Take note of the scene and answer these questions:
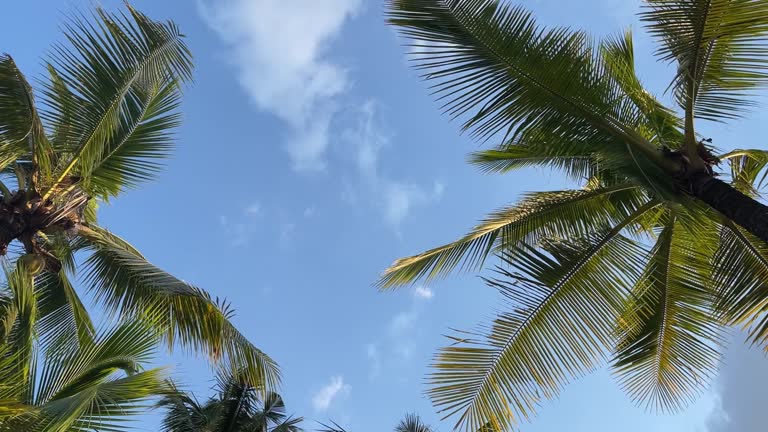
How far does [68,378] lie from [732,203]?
258 inches

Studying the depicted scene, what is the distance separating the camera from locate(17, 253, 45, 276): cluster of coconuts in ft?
20.3

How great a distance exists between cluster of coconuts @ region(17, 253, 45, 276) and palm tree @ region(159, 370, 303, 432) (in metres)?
6.28

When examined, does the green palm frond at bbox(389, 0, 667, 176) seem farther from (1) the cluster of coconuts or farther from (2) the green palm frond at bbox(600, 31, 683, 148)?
(1) the cluster of coconuts

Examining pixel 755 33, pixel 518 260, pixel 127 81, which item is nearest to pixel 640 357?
pixel 518 260

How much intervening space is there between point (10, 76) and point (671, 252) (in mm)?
7995

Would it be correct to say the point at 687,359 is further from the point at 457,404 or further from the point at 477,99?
the point at 477,99

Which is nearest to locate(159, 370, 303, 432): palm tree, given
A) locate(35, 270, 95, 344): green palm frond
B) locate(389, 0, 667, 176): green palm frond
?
locate(35, 270, 95, 344): green palm frond

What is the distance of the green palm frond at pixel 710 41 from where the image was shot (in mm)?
5223

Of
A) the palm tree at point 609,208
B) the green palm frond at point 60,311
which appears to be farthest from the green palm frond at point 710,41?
the green palm frond at point 60,311

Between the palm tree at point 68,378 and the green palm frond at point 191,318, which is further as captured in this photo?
the green palm frond at point 191,318

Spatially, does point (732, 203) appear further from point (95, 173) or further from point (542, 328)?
point (95, 173)

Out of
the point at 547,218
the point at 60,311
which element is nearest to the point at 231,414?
the point at 60,311

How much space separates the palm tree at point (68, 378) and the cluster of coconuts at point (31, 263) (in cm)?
7

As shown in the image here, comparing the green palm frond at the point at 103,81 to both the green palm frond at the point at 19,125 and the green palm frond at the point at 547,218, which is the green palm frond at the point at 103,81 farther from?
the green palm frond at the point at 547,218
